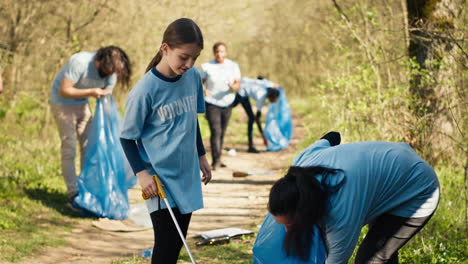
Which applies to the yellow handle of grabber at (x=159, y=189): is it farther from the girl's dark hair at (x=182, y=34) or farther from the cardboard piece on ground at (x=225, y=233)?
the cardboard piece on ground at (x=225, y=233)

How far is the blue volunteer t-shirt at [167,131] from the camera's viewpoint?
284 centimetres

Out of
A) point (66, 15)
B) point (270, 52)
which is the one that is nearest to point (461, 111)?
point (66, 15)

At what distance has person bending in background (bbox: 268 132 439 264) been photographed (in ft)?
6.89

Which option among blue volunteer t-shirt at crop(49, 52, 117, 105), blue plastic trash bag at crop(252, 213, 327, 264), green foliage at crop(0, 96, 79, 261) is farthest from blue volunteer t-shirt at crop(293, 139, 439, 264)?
blue volunteer t-shirt at crop(49, 52, 117, 105)

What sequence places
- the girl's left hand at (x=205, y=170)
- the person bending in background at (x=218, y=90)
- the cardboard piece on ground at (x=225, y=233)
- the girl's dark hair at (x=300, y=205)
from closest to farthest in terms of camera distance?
the girl's dark hair at (x=300, y=205) → the girl's left hand at (x=205, y=170) → the cardboard piece on ground at (x=225, y=233) → the person bending in background at (x=218, y=90)

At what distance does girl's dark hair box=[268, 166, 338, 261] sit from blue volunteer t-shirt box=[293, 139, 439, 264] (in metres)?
0.07

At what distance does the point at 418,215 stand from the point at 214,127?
5.89m

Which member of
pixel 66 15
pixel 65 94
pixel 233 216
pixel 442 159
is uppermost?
pixel 66 15

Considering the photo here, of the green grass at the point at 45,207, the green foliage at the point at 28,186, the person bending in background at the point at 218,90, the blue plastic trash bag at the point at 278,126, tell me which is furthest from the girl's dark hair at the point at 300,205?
the blue plastic trash bag at the point at 278,126

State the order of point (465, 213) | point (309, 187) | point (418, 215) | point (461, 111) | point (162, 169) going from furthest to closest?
1. point (461, 111)
2. point (465, 213)
3. point (162, 169)
4. point (418, 215)
5. point (309, 187)

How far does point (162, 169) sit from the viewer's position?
2.90 metres

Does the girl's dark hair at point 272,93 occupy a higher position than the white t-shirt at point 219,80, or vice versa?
the white t-shirt at point 219,80

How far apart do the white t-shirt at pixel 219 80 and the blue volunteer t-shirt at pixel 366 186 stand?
5667 mm

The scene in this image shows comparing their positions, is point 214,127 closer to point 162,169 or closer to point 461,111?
point 461,111
